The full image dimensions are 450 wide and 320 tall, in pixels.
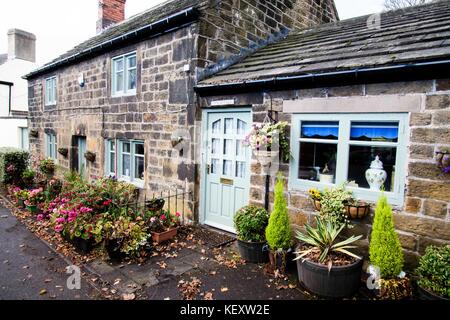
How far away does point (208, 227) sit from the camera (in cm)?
688

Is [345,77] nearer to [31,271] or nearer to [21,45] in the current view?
[31,271]

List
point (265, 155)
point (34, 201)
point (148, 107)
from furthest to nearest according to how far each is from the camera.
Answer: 1. point (34, 201)
2. point (148, 107)
3. point (265, 155)

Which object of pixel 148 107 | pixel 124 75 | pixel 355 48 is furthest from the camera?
pixel 124 75

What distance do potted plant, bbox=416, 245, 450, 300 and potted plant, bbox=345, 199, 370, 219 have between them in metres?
0.96

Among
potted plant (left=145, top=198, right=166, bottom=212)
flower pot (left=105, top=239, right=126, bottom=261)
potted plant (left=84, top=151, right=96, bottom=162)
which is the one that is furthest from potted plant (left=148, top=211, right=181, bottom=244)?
potted plant (left=84, top=151, right=96, bottom=162)

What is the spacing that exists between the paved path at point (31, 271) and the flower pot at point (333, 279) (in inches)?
120

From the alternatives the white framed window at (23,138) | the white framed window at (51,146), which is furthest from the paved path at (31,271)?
the white framed window at (23,138)

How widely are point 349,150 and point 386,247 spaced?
1.63 metres

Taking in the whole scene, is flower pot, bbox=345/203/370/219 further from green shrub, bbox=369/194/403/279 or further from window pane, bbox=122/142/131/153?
window pane, bbox=122/142/131/153

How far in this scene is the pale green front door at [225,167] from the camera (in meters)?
6.30

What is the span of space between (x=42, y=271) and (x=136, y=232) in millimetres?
1577

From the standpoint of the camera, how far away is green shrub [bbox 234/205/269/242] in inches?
200

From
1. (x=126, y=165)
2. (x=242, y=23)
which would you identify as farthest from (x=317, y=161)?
(x=126, y=165)

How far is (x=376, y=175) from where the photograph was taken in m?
4.56
